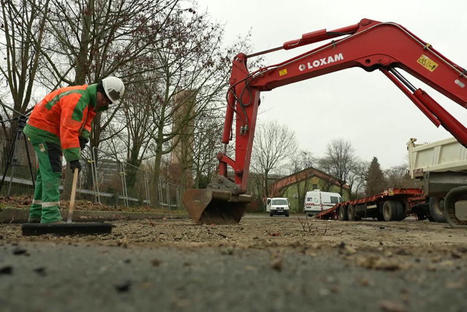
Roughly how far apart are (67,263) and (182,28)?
9.17m

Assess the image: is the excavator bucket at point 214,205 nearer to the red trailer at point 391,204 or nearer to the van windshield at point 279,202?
the red trailer at point 391,204

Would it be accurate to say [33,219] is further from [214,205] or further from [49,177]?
[214,205]

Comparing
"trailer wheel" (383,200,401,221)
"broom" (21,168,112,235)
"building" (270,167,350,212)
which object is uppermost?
"building" (270,167,350,212)

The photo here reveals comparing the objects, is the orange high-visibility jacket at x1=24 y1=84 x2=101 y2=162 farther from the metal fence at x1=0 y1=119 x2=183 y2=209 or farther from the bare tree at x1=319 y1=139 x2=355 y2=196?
the bare tree at x1=319 y1=139 x2=355 y2=196

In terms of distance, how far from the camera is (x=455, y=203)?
8.95 meters

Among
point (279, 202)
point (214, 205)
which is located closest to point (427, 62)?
point (214, 205)

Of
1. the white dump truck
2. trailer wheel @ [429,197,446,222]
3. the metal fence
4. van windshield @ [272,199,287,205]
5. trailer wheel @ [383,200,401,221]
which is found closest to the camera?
the white dump truck

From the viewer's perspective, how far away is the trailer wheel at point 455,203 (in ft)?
28.8

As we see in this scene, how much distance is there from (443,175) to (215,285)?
8986mm

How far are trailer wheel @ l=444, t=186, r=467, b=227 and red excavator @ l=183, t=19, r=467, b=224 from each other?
1580mm

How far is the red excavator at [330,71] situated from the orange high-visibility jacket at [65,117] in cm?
311

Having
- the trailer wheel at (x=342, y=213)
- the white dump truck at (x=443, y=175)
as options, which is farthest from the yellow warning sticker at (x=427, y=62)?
the trailer wheel at (x=342, y=213)

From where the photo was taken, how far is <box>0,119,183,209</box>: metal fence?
36.7ft

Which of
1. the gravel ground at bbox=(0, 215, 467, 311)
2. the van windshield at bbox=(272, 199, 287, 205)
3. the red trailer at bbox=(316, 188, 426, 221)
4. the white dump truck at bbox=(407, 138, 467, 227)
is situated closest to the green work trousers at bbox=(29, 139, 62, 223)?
the gravel ground at bbox=(0, 215, 467, 311)
